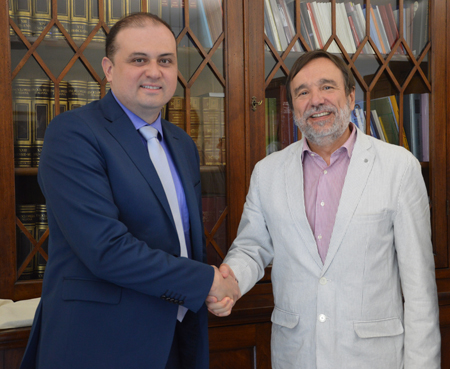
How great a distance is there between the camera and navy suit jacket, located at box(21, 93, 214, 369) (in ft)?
4.28

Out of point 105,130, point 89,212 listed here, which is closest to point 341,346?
point 89,212

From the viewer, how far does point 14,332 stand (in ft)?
5.55

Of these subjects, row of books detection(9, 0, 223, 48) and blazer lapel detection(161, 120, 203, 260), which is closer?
blazer lapel detection(161, 120, 203, 260)

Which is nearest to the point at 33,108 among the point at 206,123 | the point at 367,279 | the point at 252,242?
the point at 206,123

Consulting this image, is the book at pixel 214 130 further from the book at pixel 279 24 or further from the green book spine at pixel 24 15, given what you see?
the green book spine at pixel 24 15

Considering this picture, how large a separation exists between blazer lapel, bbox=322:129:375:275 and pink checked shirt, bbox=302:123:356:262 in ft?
0.16

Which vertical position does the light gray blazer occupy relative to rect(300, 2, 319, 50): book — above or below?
below

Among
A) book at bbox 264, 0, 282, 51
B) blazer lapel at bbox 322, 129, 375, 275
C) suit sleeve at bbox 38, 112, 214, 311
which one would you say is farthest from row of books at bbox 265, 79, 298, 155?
suit sleeve at bbox 38, 112, 214, 311

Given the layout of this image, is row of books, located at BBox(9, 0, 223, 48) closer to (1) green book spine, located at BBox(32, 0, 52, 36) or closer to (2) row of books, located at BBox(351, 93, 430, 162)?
(1) green book spine, located at BBox(32, 0, 52, 36)

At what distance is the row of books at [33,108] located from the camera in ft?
5.89

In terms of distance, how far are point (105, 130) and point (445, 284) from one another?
1764mm

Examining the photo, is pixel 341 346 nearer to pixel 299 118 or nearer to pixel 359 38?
pixel 299 118

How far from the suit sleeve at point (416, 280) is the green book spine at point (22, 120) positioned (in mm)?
1401

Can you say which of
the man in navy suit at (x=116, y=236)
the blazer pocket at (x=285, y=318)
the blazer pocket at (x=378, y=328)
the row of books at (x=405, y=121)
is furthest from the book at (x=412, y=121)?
the man in navy suit at (x=116, y=236)
